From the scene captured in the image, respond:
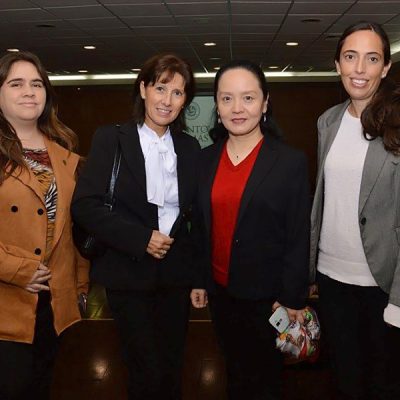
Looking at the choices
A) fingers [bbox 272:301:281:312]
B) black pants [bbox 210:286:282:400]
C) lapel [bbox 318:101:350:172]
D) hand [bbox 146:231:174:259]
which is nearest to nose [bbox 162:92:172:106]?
hand [bbox 146:231:174:259]

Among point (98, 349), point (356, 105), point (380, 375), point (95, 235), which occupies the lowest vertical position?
point (98, 349)

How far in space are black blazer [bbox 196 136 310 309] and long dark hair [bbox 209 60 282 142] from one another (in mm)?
85

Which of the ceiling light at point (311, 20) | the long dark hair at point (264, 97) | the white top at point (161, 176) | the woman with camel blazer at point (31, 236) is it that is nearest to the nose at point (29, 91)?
the woman with camel blazer at point (31, 236)

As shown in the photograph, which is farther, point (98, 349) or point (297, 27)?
point (297, 27)

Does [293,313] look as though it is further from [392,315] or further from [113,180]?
[113,180]

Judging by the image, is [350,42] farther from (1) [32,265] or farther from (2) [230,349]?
(1) [32,265]

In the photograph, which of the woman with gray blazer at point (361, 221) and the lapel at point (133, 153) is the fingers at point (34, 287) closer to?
the lapel at point (133, 153)

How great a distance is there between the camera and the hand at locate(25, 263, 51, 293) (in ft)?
6.70

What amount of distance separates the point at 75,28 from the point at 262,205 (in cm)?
725

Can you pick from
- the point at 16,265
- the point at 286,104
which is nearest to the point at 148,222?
the point at 16,265

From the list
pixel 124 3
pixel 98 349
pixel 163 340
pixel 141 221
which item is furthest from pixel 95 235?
pixel 124 3

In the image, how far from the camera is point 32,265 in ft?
6.65

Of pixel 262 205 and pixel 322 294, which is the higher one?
pixel 262 205

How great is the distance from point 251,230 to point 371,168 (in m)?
0.49
